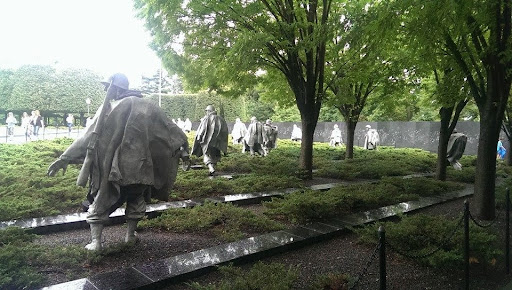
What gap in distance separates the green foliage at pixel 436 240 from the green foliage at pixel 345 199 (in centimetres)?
110

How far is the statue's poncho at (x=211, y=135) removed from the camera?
38.2 ft

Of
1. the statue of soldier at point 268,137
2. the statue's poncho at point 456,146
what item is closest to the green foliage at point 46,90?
the statue of soldier at point 268,137

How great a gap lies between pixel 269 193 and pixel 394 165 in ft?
25.8

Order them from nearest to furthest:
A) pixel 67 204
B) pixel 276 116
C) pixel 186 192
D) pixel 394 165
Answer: pixel 67 204 → pixel 186 192 → pixel 394 165 → pixel 276 116

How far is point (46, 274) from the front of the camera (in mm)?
3941

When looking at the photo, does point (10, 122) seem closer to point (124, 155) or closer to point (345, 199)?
point (124, 155)

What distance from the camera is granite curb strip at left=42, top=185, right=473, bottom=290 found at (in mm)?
3596

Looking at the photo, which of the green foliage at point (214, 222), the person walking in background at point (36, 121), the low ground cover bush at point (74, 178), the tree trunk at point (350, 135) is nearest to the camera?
the green foliage at point (214, 222)

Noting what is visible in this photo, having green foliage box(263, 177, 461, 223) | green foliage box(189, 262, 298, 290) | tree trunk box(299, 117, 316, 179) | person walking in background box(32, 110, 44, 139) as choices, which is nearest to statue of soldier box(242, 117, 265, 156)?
tree trunk box(299, 117, 316, 179)

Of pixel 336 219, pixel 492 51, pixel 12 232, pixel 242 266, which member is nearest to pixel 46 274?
pixel 12 232

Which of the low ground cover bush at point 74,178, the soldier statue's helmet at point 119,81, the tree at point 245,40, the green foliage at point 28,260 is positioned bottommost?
the green foliage at point 28,260

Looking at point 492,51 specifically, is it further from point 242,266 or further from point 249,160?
point 249,160

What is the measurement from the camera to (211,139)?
1157cm

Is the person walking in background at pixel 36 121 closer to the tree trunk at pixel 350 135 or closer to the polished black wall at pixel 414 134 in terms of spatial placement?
the tree trunk at pixel 350 135
